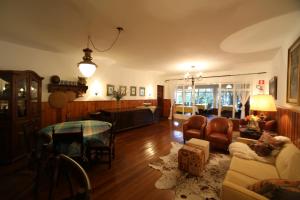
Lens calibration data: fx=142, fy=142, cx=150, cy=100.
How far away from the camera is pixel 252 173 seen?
1.94 m

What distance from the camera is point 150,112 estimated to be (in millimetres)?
6641

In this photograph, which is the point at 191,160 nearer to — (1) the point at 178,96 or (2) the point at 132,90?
(2) the point at 132,90

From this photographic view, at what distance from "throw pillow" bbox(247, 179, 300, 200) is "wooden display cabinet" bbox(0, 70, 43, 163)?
4.17 metres

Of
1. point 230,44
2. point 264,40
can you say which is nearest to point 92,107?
point 230,44

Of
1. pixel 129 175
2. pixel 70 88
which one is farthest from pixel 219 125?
pixel 70 88

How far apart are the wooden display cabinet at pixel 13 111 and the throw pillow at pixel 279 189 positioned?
4.17m

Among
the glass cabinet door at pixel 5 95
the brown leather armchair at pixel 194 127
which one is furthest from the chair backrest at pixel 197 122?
the glass cabinet door at pixel 5 95

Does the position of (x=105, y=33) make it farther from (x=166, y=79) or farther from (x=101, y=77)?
(x=166, y=79)

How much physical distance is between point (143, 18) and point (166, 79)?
258 inches

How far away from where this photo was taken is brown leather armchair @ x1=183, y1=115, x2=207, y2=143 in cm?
397

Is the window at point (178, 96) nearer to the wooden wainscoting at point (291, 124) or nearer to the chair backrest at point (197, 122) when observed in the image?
the chair backrest at point (197, 122)

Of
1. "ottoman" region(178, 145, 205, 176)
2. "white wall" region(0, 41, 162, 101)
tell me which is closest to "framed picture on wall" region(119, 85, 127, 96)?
"white wall" region(0, 41, 162, 101)

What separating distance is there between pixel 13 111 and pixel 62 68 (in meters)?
1.95

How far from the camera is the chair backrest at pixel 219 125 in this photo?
3941 mm
